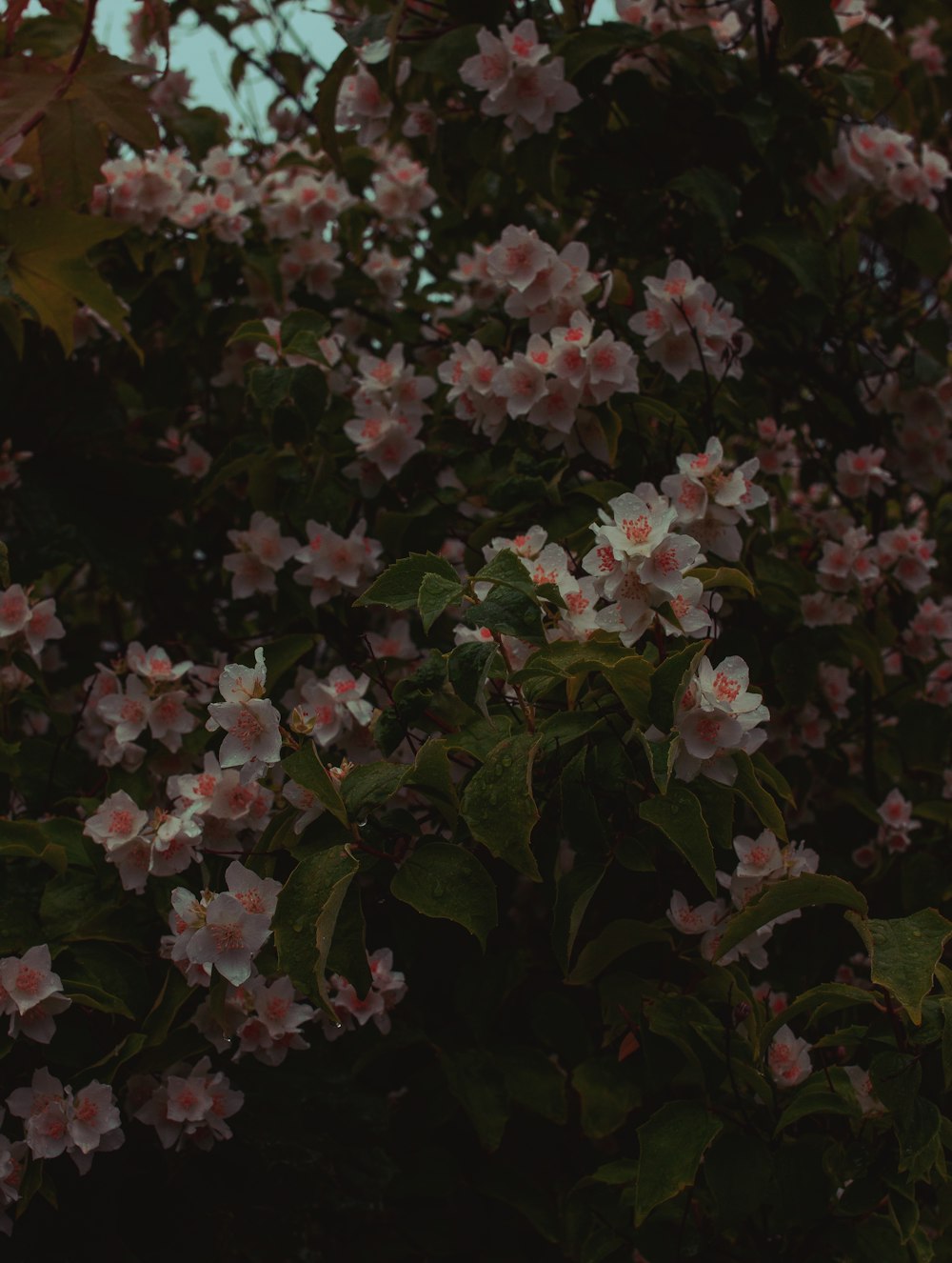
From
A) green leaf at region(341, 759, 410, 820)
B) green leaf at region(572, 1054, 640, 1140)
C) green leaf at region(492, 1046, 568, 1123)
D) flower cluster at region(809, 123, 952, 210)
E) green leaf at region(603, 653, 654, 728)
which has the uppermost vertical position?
flower cluster at region(809, 123, 952, 210)

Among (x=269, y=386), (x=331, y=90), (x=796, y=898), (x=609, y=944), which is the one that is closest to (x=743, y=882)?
(x=609, y=944)

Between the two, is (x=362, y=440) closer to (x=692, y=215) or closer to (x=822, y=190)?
(x=692, y=215)

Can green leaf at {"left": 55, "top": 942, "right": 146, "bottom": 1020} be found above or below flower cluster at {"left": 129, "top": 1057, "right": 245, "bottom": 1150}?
above

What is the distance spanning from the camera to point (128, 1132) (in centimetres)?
146

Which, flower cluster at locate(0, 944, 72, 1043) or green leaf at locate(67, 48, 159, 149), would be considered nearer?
flower cluster at locate(0, 944, 72, 1043)

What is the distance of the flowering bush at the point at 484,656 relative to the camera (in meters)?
1.17

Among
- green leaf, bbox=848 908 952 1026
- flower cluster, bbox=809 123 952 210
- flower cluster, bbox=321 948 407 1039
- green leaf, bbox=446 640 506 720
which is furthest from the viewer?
flower cluster, bbox=809 123 952 210

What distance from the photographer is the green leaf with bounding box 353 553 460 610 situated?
1179 mm

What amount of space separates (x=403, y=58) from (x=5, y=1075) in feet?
4.92

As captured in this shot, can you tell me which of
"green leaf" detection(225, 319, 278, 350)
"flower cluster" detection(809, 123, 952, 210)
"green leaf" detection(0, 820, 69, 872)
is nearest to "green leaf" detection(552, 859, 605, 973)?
"green leaf" detection(0, 820, 69, 872)

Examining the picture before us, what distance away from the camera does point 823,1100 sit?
3.98 feet

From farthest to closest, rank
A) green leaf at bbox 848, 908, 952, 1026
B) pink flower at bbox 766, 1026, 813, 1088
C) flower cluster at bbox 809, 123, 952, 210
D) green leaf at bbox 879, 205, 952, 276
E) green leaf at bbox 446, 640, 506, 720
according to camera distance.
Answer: green leaf at bbox 879, 205, 952, 276 → flower cluster at bbox 809, 123, 952, 210 → pink flower at bbox 766, 1026, 813, 1088 → green leaf at bbox 446, 640, 506, 720 → green leaf at bbox 848, 908, 952, 1026

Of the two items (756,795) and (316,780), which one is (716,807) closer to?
(756,795)

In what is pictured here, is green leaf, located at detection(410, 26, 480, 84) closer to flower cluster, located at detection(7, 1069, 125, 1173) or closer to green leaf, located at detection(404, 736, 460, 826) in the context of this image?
green leaf, located at detection(404, 736, 460, 826)
